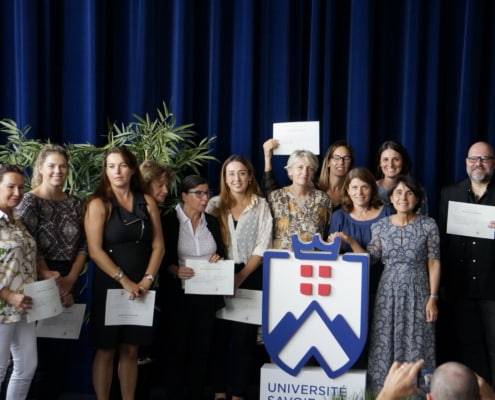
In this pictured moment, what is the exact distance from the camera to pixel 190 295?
3438 millimetres

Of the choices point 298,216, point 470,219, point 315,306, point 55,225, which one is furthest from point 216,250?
point 470,219

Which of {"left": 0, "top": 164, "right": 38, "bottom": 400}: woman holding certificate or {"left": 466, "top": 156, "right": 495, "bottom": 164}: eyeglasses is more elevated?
{"left": 466, "top": 156, "right": 495, "bottom": 164}: eyeglasses

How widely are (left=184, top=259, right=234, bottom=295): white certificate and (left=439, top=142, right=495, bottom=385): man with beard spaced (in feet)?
4.37

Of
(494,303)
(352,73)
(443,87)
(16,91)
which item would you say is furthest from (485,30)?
(16,91)

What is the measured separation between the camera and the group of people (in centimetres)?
317

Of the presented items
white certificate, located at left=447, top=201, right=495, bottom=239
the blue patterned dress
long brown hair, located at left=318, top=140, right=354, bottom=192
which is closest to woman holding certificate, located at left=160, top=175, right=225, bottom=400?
long brown hair, located at left=318, top=140, right=354, bottom=192

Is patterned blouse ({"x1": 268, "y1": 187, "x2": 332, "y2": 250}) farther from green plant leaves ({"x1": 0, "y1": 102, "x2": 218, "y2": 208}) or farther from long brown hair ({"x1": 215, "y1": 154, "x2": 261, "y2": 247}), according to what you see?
green plant leaves ({"x1": 0, "y1": 102, "x2": 218, "y2": 208})

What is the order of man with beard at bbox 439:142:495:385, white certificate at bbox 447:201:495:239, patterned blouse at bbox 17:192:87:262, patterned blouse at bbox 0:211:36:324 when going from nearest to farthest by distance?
patterned blouse at bbox 0:211:36:324 < patterned blouse at bbox 17:192:87:262 < white certificate at bbox 447:201:495:239 < man with beard at bbox 439:142:495:385

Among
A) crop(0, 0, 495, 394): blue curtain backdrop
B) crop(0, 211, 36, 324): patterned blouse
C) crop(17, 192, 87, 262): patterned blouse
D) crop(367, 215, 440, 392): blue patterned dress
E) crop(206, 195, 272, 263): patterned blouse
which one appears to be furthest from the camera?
crop(0, 0, 495, 394): blue curtain backdrop

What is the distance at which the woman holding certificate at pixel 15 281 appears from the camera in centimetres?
289

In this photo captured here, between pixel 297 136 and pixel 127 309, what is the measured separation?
143cm

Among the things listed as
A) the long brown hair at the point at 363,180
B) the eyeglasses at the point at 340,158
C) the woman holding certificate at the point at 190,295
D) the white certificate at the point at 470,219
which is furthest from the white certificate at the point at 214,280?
the white certificate at the point at 470,219

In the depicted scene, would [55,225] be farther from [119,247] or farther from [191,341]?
[191,341]

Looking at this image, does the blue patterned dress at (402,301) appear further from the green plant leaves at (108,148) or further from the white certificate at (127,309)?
the green plant leaves at (108,148)
